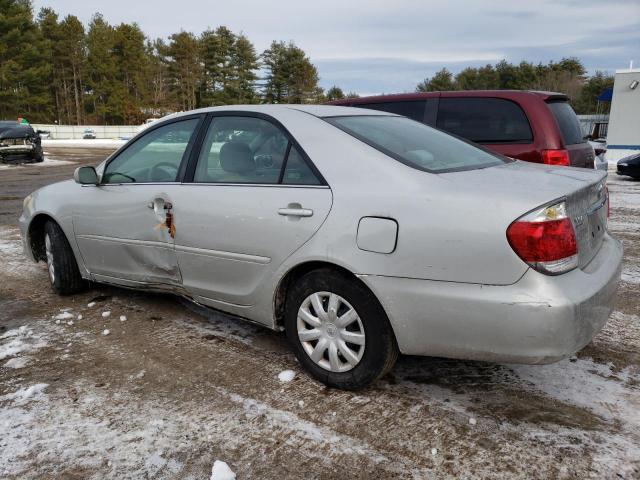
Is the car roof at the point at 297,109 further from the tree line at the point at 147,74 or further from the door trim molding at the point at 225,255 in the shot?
the tree line at the point at 147,74

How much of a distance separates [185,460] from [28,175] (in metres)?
15.9

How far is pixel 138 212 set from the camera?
3826 millimetres

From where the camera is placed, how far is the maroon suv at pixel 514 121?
5.49 m

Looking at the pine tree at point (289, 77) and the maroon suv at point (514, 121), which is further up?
the pine tree at point (289, 77)

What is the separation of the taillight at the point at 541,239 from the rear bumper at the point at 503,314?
0.05 meters

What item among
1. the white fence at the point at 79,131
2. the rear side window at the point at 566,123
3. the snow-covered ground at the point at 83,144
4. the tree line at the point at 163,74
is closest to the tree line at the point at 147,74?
the tree line at the point at 163,74

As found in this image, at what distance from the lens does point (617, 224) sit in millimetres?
7652

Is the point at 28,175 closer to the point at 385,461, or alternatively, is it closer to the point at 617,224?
the point at 617,224

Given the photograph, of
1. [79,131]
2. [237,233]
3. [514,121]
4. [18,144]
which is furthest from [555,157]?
[79,131]

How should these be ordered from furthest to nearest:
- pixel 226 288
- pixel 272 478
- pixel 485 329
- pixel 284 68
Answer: pixel 284 68 → pixel 226 288 → pixel 485 329 → pixel 272 478

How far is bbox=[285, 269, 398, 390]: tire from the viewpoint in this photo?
109 inches

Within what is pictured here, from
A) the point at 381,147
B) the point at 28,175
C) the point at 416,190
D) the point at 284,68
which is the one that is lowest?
the point at 28,175

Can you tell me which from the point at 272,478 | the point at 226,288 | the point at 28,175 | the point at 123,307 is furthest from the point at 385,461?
the point at 28,175

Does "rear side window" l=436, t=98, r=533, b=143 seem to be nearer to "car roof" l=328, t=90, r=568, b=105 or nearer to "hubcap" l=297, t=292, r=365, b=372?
"car roof" l=328, t=90, r=568, b=105
